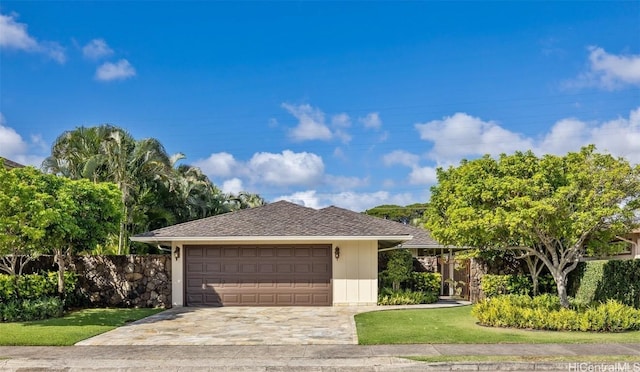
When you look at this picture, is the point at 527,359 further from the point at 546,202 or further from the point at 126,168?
the point at 126,168

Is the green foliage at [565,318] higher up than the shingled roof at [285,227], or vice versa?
the shingled roof at [285,227]

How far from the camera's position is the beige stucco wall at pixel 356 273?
722 inches

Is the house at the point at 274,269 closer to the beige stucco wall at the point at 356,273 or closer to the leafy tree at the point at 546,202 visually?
the beige stucco wall at the point at 356,273

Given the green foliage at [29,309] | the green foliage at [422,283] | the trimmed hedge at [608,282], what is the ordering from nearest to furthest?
the trimmed hedge at [608,282]
the green foliage at [29,309]
the green foliage at [422,283]

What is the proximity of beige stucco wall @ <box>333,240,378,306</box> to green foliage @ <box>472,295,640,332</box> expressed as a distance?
5.75 meters

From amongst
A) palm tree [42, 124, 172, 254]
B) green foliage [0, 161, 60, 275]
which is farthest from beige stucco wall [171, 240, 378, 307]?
palm tree [42, 124, 172, 254]

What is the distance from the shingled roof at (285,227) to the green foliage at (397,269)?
1.71 feet

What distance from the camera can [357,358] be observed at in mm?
9109

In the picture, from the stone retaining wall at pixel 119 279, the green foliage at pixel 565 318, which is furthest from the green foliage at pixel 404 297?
the stone retaining wall at pixel 119 279

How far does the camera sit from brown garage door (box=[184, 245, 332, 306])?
18.4 metres

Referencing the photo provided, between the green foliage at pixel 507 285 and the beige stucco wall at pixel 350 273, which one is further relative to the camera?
the beige stucco wall at pixel 350 273

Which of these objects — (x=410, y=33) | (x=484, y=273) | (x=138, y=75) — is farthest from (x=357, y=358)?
(x=138, y=75)

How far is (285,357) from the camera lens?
9.33m

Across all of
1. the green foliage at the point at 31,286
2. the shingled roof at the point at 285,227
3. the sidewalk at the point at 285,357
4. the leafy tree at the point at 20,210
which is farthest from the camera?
the shingled roof at the point at 285,227
